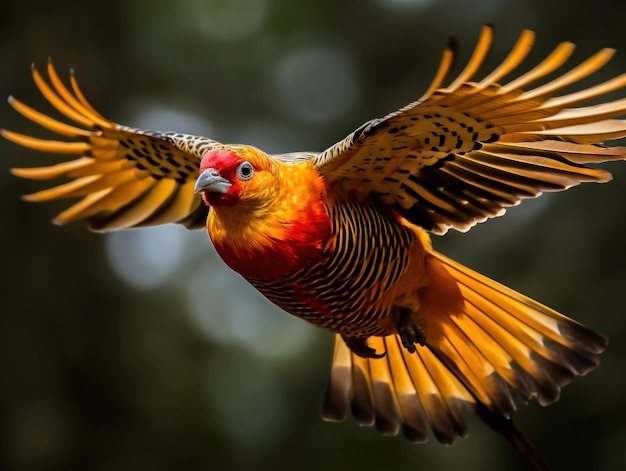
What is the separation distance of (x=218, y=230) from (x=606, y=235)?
4.17 metres

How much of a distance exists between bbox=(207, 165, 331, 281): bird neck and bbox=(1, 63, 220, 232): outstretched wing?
18.5 inches

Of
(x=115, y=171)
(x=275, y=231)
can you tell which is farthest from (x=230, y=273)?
(x=275, y=231)

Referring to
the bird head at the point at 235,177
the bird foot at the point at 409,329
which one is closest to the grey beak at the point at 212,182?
the bird head at the point at 235,177

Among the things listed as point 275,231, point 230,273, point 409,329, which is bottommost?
point 230,273

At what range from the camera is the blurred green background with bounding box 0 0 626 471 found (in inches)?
253

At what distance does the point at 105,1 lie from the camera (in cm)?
738

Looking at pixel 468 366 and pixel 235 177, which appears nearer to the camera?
pixel 235 177

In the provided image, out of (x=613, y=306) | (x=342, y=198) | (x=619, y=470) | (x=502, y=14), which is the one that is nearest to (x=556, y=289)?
(x=613, y=306)

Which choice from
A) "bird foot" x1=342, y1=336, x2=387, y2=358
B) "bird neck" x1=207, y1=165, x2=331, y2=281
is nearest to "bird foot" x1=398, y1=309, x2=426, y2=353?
"bird foot" x1=342, y1=336, x2=387, y2=358

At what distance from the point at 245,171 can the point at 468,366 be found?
5.06 ft

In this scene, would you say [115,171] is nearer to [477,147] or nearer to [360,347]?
[360,347]

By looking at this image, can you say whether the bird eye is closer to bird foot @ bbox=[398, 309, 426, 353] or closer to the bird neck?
the bird neck

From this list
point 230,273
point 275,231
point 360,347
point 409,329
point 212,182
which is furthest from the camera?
point 230,273

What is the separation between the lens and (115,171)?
386cm
